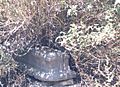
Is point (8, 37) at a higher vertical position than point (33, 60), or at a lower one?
higher

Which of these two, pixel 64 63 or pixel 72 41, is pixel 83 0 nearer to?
pixel 72 41

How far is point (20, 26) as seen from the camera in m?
1.54

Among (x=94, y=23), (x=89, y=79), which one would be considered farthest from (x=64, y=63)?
(x=94, y=23)

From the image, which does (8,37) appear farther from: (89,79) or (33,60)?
(89,79)

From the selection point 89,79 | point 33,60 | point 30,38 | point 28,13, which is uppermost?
point 28,13

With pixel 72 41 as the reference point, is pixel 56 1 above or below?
above

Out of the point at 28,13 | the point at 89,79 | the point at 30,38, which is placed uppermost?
the point at 28,13

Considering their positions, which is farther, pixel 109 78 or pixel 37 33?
pixel 37 33

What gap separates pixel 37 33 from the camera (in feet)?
5.39

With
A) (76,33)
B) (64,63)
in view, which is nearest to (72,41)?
(76,33)

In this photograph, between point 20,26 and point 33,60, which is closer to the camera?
point 20,26

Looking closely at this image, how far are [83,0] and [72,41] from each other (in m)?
0.21

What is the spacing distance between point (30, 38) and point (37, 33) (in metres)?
0.05

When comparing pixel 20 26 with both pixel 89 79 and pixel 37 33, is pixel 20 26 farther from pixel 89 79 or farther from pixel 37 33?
pixel 89 79
